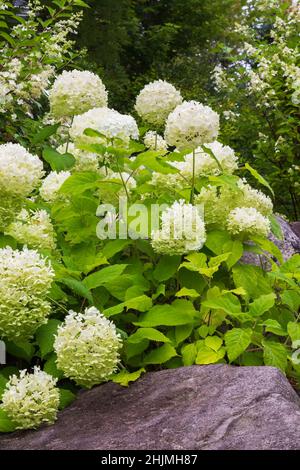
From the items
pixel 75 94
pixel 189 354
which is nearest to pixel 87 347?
pixel 189 354

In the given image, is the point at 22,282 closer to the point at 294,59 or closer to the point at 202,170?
the point at 202,170

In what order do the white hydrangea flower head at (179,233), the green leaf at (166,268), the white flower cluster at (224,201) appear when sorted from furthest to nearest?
the white flower cluster at (224,201) < the green leaf at (166,268) < the white hydrangea flower head at (179,233)

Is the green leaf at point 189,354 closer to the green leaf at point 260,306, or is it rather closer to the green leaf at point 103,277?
the green leaf at point 260,306

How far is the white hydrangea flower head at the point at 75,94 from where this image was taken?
2.95 meters

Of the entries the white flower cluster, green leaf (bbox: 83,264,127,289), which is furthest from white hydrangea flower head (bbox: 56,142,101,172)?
→ green leaf (bbox: 83,264,127,289)

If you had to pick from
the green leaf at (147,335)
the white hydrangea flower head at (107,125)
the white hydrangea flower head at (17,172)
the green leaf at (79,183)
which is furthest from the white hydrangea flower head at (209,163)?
the green leaf at (147,335)

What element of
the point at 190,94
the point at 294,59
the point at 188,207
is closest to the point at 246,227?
the point at 188,207

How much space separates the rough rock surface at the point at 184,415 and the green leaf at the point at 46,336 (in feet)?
0.64

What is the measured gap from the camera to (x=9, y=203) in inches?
92.0

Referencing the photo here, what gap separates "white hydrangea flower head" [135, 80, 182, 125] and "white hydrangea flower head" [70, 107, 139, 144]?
12.3 inches

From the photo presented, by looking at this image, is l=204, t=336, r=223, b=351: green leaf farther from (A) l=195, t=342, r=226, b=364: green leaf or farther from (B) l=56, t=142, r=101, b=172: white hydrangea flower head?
(B) l=56, t=142, r=101, b=172: white hydrangea flower head

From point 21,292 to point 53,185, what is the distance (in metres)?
0.93

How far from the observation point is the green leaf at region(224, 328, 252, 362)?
7.41ft

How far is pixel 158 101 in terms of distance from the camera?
3023 millimetres
